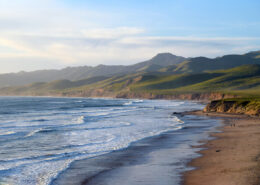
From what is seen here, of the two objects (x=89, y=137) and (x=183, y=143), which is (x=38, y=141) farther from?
(x=183, y=143)

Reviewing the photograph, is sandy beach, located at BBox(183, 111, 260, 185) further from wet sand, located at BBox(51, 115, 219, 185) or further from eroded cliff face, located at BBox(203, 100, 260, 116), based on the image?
eroded cliff face, located at BBox(203, 100, 260, 116)

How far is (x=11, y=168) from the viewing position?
70.8ft

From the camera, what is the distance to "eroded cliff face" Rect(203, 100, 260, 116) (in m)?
62.7

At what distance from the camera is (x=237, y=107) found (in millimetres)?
67062

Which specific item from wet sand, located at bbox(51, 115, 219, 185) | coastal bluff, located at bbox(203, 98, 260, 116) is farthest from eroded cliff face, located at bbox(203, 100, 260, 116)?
wet sand, located at bbox(51, 115, 219, 185)

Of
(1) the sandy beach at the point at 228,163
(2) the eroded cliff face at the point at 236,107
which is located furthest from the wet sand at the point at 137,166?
(2) the eroded cliff face at the point at 236,107

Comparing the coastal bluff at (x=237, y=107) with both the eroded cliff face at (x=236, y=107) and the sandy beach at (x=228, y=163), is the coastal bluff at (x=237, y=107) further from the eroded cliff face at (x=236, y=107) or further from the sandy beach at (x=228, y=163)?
the sandy beach at (x=228, y=163)

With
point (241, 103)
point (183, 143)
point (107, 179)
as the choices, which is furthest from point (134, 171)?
point (241, 103)

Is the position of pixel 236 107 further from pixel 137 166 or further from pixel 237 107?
pixel 137 166

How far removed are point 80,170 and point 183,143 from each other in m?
14.2

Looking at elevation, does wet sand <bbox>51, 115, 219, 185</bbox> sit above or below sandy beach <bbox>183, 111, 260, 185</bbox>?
below

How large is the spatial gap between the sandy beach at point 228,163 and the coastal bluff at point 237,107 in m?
29.8

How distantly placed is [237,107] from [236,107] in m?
0.33

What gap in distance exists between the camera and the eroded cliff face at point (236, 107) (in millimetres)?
62722
